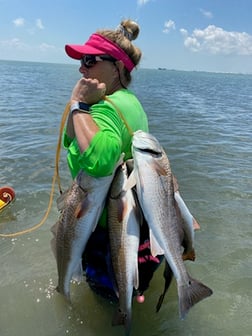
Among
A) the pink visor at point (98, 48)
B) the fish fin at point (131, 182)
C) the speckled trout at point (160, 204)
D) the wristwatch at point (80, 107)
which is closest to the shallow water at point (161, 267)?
the speckled trout at point (160, 204)

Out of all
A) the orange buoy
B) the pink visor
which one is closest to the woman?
the pink visor

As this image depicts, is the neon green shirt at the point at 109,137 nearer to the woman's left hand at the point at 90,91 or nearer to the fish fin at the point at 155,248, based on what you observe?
the woman's left hand at the point at 90,91

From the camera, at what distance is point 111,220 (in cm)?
329

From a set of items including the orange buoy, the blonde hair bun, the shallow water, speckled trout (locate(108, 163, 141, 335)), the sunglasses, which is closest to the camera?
speckled trout (locate(108, 163, 141, 335))

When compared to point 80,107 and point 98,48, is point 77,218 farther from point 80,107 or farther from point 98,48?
point 98,48

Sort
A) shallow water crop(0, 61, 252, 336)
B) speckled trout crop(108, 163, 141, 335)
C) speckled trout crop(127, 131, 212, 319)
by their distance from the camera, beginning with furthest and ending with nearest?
1. shallow water crop(0, 61, 252, 336)
2. speckled trout crop(108, 163, 141, 335)
3. speckled trout crop(127, 131, 212, 319)

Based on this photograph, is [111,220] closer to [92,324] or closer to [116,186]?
[116,186]

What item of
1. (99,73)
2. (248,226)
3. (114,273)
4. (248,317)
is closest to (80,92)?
(99,73)

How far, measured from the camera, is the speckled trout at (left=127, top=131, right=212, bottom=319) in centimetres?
310

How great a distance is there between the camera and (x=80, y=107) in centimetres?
313

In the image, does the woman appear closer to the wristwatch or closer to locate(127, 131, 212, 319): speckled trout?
the wristwatch

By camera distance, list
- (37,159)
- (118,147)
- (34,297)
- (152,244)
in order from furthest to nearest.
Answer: (37,159)
(34,297)
(152,244)
(118,147)

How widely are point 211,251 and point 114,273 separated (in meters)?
2.63

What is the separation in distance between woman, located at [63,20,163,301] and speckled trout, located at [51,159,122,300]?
7.2 inches
